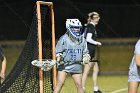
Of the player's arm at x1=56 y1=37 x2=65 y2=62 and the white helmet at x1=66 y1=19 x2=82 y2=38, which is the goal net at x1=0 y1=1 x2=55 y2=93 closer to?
the player's arm at x1=56 y1=37 x2=65 y2=62

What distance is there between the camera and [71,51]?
1041 centimetres

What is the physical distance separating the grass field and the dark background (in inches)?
45.7

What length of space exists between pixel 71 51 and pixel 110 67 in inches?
510

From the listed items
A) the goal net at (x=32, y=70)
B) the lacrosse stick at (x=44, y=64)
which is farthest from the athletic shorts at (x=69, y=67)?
the lacrosse stick at (x=44, y=64)

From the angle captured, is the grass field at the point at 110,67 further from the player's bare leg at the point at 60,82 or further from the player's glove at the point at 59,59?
the player's glove at the point at 59,59

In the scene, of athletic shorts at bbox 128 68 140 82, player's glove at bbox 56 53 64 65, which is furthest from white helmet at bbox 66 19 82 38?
athletic shorts at bbox 128 68 140 82

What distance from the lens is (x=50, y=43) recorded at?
35.9ft

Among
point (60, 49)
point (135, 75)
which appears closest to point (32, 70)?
point (60, 49)

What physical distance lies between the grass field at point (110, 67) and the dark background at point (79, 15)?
45.7 inches

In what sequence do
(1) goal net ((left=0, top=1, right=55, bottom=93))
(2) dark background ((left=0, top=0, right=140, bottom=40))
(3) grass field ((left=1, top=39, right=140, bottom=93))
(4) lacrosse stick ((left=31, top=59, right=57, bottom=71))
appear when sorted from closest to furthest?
1. (4) lacrosse stick ((left=31, top=59, right=57, bottom=71))
2. (1) goal net ((left=0, top=1, right=55, bottom=93))
3. (3) grass field ((left=1, top=39, right=140, bottom=93))
4. (2) dark background ((left=0, top=0, right=140, bottom=40))

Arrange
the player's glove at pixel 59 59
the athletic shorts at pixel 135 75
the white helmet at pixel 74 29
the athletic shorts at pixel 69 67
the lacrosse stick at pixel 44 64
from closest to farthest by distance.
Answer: the athletic shorts at pixel 135 75, the lacrosse stick at pixel 44 64, the player's glove at pixel 59 59, the white helmet at pixel 74 29, the athletic shorts at pixel 69 67

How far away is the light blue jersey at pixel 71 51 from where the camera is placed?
10383 millimetres

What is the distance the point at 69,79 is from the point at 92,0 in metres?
13.4

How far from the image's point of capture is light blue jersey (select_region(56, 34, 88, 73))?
1038 cm
